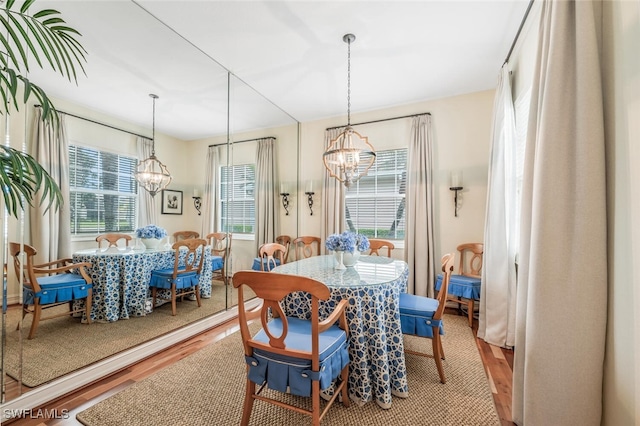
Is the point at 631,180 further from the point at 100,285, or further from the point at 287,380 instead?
the point at 100,285

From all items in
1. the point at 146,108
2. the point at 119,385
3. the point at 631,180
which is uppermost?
the point at 146,108

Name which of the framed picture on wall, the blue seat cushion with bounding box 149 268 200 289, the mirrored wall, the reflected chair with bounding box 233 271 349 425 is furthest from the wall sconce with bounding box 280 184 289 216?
the reflected chair with bounding box 233 271 349 425

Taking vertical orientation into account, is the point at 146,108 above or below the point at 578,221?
above

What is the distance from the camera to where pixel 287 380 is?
4.68 feet

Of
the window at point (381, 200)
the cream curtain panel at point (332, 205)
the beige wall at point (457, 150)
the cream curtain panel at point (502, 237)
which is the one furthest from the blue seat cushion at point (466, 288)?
the cream curtain panel at point (332, 205)

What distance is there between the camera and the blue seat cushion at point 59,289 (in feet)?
6.12

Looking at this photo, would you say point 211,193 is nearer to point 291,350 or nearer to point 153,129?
point 153,129

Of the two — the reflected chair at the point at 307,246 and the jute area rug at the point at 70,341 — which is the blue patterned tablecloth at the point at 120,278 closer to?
the jute area rug at the point at 70,341

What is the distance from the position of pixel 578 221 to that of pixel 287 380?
163cm

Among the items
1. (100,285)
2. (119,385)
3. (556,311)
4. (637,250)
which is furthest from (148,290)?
(637,250)

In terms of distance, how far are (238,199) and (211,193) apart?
1.47 feet

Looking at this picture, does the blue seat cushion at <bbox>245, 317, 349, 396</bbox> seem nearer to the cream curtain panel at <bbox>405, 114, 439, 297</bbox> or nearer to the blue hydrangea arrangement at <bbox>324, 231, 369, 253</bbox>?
the blue hydrangea arrangement at <bbox>324, 231, 369, 253</bbox>

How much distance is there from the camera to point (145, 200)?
8.36 ft

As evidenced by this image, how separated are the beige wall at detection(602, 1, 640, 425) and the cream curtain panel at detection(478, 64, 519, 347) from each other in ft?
5.24
